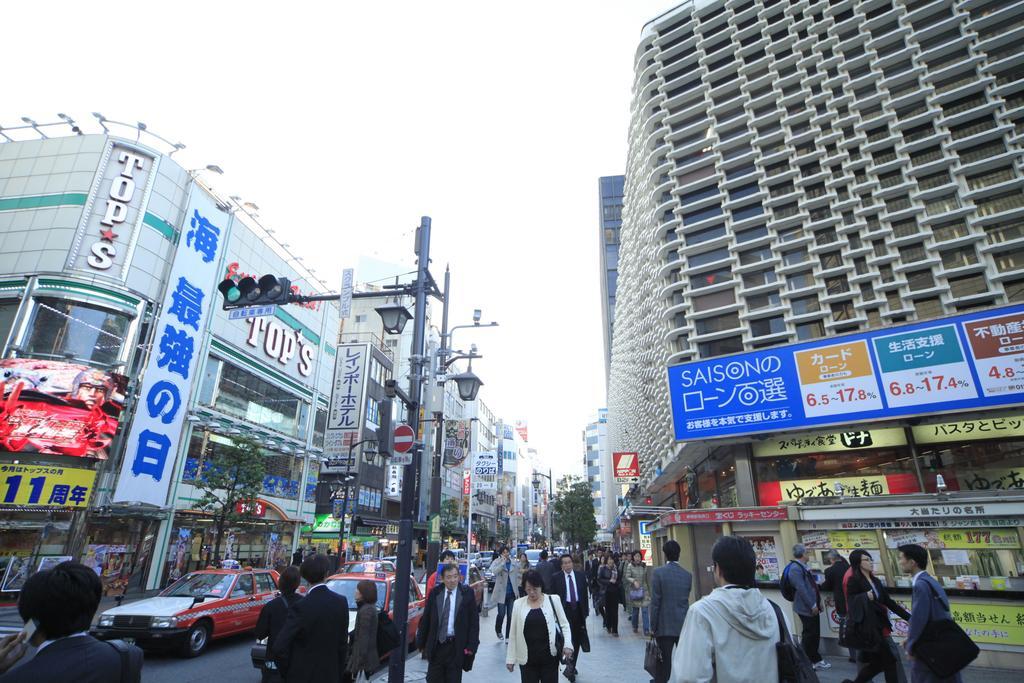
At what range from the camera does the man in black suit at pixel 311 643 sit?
4.63 metres

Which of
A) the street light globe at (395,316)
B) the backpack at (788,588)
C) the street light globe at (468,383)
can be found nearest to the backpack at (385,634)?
the street light globe at (395,316)

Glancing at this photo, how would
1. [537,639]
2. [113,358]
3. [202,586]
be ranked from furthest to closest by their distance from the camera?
[113,358] → [202,586] → [537,639]

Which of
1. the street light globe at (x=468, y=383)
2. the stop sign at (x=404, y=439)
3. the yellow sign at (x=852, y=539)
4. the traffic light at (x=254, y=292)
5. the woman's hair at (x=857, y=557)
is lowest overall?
the woman's hair at (x=857, y=557)

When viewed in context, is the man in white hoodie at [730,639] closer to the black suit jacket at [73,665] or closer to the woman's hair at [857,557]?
the black suit jacket at [73,665]

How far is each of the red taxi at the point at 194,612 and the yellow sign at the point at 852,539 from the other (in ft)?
43.2

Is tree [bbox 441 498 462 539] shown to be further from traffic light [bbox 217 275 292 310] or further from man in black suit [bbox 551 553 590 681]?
traffic light [bbox 217 275 292 310]

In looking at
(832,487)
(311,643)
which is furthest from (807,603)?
(832,487)

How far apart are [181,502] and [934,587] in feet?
84.9

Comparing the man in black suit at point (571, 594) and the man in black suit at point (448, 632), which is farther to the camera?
the man in black suit at point (571, 594)

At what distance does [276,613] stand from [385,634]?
122 centimetres

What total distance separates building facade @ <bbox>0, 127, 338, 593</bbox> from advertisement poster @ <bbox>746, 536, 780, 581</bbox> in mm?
19299

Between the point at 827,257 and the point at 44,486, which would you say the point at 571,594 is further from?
the point at 827,257

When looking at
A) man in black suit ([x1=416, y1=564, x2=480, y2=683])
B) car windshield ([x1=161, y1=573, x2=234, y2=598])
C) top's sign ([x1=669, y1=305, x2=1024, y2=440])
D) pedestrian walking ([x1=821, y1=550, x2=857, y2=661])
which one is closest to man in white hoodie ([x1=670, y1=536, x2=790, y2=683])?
man in black suit ([x1=416, y1=564, x2=480, y2=683])

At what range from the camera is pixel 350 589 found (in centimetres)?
1001
